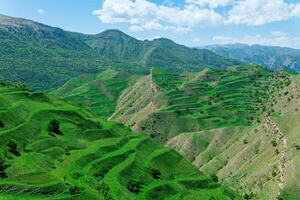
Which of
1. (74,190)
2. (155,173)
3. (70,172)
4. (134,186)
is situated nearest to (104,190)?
(74,190)

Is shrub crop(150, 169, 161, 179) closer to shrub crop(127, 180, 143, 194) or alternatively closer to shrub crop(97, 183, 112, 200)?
shrub crop(127, 180, 143, 194)

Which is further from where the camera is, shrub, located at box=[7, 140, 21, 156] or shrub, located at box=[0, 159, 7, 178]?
shrub, located at box=[7, 140, 21, 156]

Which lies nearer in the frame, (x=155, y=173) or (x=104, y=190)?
(x=104, y=190)

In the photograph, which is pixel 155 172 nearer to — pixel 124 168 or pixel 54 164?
pixel 124 168

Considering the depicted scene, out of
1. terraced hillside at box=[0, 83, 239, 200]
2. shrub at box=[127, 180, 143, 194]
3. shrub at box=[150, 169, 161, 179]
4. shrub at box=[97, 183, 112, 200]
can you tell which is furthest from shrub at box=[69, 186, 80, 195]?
shrub at box=[150, 169, 161, 179]

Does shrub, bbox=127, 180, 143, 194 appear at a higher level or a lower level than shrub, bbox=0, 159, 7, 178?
lower

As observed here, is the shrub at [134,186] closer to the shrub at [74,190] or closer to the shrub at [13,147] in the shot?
the shrub at [74,190]

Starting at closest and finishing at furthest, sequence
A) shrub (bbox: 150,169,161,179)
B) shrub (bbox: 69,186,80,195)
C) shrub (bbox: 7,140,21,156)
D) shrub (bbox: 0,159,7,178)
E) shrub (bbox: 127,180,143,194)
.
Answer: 1. shrub (bbox: 69,186,80,195)
2. shrub (bbox: 0,159,7,178)
3. shrub (bbox: 7,140,21,156)
4. shrub (bbox: 127,180,143,194)
5. shrub (bbox: 150,169,161,179)

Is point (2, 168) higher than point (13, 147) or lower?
lower

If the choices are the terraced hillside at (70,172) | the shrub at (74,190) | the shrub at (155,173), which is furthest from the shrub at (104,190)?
the shrub at (155,173)

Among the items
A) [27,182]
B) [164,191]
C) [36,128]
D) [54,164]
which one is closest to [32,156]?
[54,164]

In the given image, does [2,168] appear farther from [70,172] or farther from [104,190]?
[104,190]
